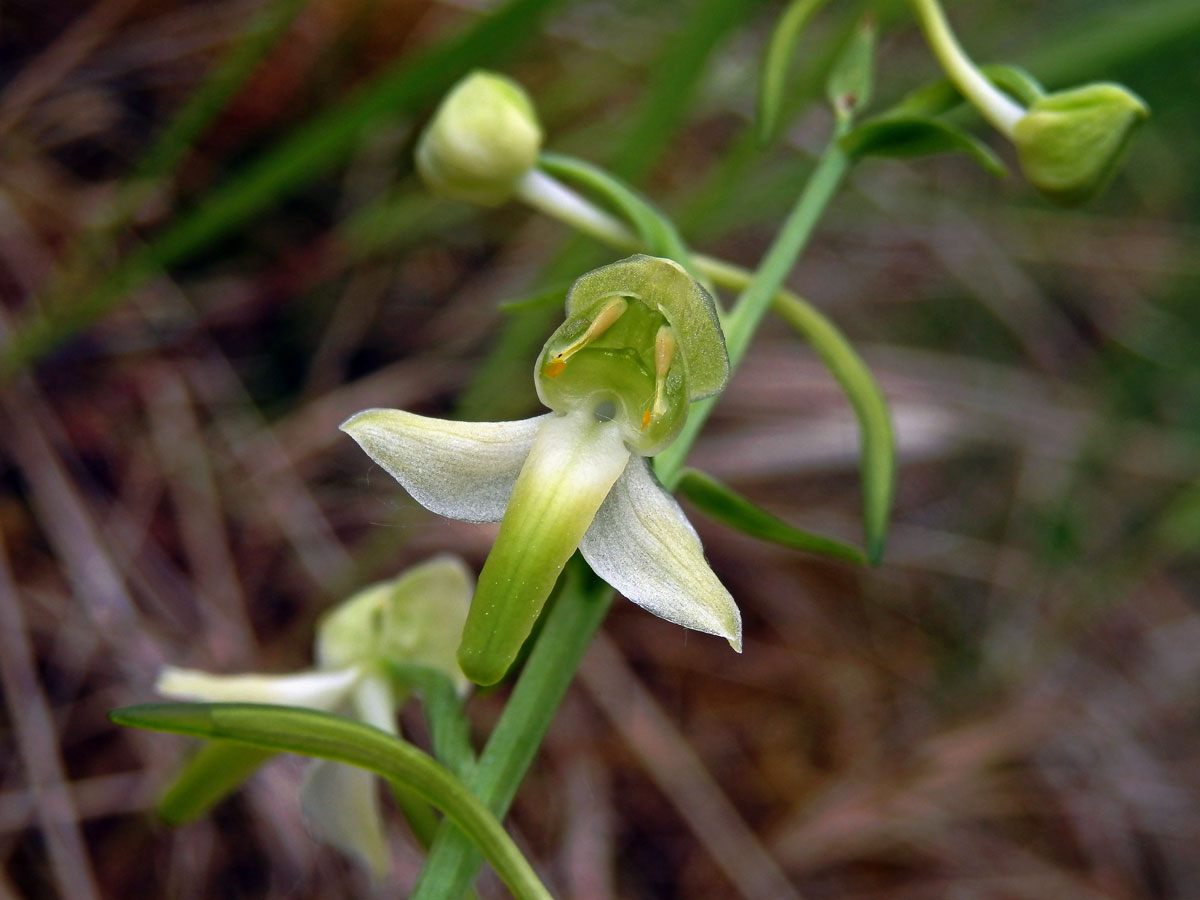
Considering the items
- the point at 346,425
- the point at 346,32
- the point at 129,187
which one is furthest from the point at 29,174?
the point at 346,425

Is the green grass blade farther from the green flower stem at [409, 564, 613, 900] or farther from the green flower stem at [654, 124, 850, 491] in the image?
the green flower stem at [409, 564, 613, 900]

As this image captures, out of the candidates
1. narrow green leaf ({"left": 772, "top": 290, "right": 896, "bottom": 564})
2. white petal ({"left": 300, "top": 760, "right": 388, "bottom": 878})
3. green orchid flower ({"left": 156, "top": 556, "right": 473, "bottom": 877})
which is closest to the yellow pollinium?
narrow green leaf ({"left": 772, "top": 290, "right": 896, "bottom": 564})

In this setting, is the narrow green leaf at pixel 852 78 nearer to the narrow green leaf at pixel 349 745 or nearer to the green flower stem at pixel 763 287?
the green flower stem at pixel 763 287

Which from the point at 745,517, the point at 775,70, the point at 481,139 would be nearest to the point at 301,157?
the point at 481,139

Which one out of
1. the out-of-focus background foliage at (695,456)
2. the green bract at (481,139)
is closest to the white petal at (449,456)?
the green bract at (481,139)

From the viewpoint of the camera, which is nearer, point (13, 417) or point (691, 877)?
point (13, 417)

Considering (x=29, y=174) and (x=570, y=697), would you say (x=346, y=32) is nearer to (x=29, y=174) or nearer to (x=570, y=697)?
(x=29, y=174)

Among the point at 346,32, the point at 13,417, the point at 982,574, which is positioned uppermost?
the point at 346,32
